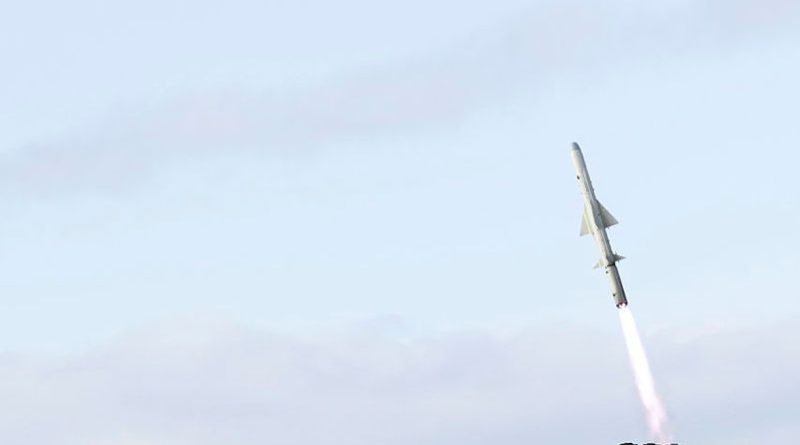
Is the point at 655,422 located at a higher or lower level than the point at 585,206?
lower

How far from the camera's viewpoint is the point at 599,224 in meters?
146

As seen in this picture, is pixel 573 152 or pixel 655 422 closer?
pixel 573 152

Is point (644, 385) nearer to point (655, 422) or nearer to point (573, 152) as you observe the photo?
point (655, 422)

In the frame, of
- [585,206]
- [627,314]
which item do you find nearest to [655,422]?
[627,314]

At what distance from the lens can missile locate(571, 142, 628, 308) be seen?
480 feet

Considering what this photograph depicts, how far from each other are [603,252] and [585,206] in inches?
193

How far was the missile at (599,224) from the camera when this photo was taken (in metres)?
146

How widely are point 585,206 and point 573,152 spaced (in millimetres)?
5497

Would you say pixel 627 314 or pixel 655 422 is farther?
pixel 655 422

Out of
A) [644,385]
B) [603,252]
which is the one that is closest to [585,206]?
[603,252]

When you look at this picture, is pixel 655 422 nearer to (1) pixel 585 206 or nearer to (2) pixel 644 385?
(2) pixel 644 385

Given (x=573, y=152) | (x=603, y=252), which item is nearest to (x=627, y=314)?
(x=603, y=252)

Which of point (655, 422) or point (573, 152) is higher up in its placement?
point (573, 152)

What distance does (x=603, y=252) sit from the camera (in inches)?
5802
